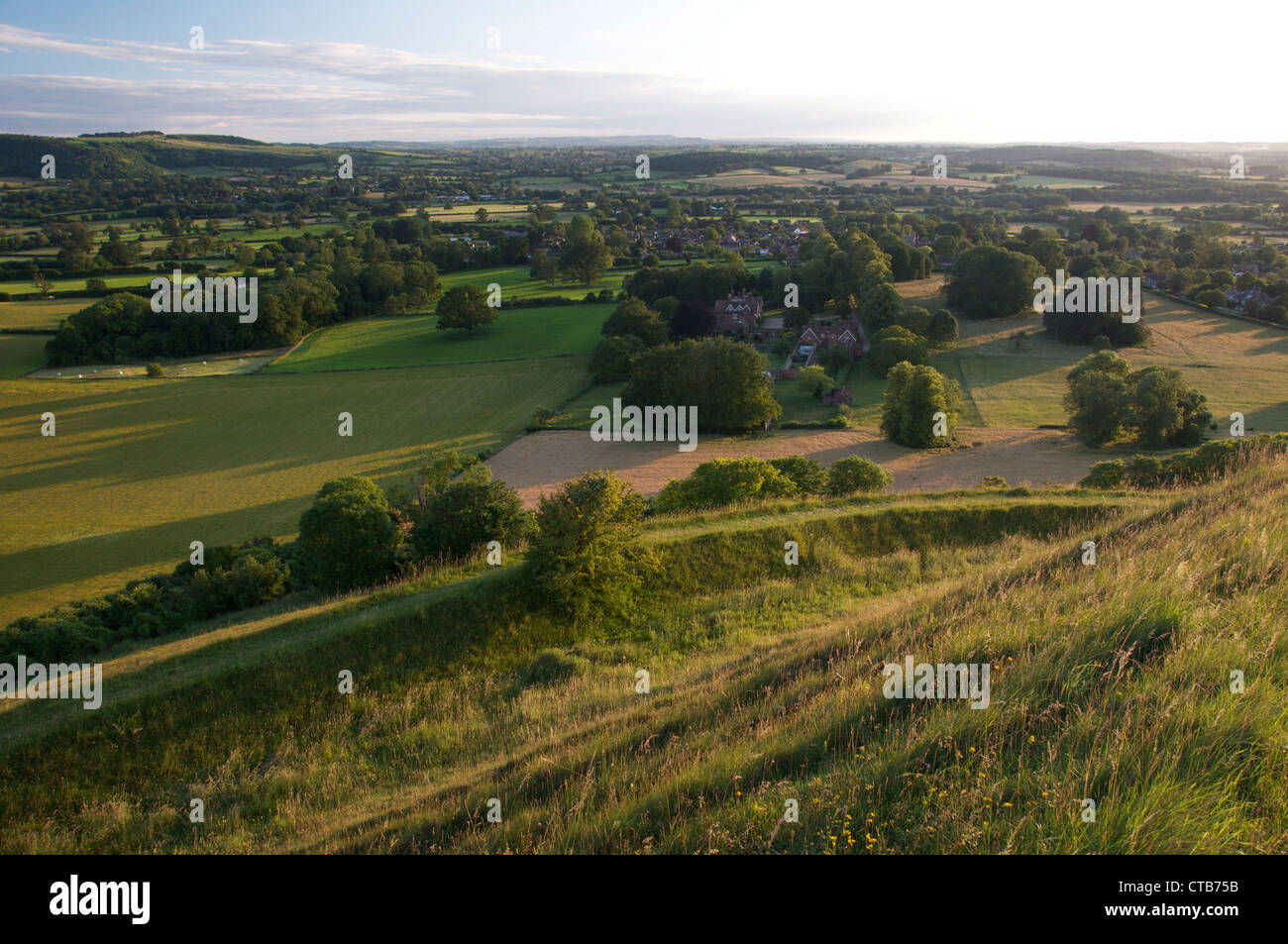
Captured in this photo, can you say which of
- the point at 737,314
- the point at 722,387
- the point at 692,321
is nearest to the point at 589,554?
the point at 722,387

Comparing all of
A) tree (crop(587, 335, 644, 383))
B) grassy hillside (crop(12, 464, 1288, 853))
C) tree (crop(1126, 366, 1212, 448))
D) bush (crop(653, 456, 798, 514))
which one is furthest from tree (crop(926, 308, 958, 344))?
grassy hillside (crop(12, 464, 1288, 853))

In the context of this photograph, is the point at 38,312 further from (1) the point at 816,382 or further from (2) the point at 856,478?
(2) the point at 856,478

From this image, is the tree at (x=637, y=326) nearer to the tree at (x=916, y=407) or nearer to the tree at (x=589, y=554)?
the tree at (x=916, y=407)

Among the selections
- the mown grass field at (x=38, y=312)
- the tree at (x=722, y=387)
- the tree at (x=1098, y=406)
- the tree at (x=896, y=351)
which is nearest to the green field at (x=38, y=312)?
the mown grass field at (x=38, y=312)

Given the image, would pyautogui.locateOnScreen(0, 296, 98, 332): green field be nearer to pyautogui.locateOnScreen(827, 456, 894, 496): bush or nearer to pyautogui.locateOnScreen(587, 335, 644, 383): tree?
pyautogui.locateOnScreen(587, 335, 644, 383): tree

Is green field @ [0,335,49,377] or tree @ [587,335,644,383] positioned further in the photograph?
green field @ [0,335,49,377]

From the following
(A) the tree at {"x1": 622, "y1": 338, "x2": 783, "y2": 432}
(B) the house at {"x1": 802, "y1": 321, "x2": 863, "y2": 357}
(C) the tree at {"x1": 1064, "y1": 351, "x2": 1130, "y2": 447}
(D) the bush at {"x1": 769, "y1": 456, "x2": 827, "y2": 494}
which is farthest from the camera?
(B) the house at {"x1": 802, "y1": 321, "x2": 863, "y2": 357}
